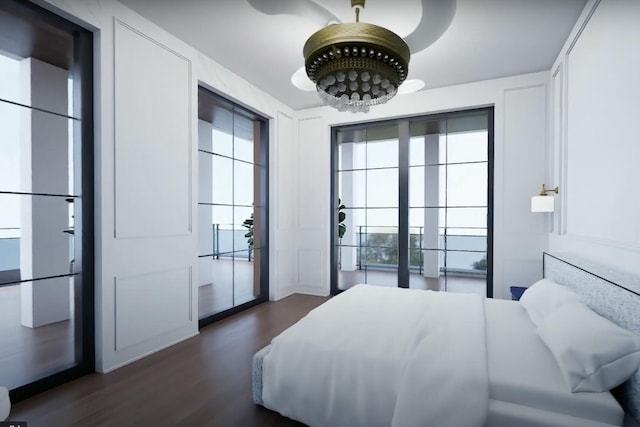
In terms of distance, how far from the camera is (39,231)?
126 inches

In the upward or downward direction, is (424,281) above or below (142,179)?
below

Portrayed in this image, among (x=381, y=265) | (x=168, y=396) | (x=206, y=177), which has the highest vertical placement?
(x=206, y=177)

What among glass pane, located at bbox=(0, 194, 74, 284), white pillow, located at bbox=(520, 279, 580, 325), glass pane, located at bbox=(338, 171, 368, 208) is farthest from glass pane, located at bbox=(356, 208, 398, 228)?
glass pane, located at bbox=(0, 194, 74, 284)

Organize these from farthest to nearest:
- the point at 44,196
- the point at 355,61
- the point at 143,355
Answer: the point at 44,196 → the point at 143,355 → the point at 355,61

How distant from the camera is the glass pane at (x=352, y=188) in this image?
4688 mm

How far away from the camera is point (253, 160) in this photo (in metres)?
4.40

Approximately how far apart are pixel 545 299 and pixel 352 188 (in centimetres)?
304

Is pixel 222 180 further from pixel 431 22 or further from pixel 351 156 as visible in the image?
pixel 431 22

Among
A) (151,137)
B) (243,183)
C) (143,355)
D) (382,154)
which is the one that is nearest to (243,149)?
(243,183)

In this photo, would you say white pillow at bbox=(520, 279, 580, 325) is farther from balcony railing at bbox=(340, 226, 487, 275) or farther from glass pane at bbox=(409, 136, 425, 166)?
glass pane at bbox=(409, 136, 425, 166)

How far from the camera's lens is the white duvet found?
133 centimetres

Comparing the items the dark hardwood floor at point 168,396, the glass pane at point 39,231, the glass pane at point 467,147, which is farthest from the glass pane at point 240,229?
the glass pane at point 467,147

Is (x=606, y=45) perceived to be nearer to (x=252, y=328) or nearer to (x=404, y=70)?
(x=404, y=70)

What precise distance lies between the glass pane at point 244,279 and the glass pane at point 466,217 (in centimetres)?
275
